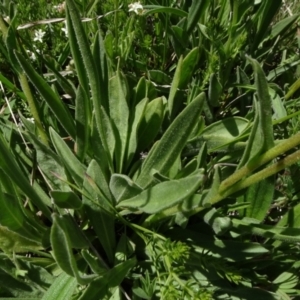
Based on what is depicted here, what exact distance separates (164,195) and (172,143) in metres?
0.24

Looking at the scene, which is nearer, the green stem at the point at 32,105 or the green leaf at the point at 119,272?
the green leaf at the point at 119,272

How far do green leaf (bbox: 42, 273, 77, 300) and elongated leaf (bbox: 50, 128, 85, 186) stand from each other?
331 mm

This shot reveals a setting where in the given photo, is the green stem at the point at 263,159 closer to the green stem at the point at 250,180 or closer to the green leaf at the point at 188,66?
the green stem at the point at 250,180

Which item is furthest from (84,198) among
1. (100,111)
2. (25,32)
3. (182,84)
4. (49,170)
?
(25,32)

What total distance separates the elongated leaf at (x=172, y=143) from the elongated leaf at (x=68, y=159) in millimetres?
208

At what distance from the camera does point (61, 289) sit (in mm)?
1491

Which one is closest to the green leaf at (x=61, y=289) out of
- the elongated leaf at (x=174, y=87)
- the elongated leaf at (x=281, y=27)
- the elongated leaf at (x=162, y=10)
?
the elongated leaf at (x=174, y=87)

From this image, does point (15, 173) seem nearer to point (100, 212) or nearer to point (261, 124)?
point (100, 212)

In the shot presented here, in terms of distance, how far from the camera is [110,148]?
1.80m

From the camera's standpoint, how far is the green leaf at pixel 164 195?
49.1 inches

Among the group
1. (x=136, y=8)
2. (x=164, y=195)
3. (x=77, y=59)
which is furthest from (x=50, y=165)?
(x=136, y=8)

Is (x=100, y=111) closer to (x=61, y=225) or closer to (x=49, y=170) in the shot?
(x=49, y=170)

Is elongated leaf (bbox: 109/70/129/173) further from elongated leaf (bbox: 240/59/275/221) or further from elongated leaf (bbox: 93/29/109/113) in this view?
elongated leaf (bbox: 240/59/275/221)

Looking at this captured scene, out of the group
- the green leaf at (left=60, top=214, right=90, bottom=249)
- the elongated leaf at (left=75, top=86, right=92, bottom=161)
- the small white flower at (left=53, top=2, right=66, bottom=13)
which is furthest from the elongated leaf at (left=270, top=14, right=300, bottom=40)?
the green leaf at (left=60, top=214, right=90, bottom=249)
